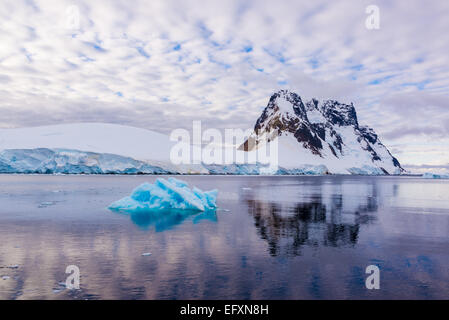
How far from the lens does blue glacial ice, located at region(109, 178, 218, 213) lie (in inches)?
857

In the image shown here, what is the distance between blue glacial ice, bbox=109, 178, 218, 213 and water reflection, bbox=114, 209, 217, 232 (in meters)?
0.42

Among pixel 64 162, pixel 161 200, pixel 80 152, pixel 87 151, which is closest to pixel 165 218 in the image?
pixel 161 200

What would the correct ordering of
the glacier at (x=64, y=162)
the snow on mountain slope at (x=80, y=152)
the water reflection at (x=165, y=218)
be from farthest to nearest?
the snow on mountain slope at (x=80, y=152)
the glacier at (x=64, y=162)
the water reflection at (x=165, y=218)

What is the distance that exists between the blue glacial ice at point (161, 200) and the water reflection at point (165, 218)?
42cm

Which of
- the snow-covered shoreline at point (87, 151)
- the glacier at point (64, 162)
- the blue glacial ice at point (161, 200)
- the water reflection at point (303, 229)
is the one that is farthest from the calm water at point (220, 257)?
the snow-covered shoreline at point (87, 151)

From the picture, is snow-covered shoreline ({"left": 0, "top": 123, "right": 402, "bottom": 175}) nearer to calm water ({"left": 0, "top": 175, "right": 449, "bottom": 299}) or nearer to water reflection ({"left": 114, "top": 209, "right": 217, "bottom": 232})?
water reflection ({"left": 114, "top": 209, "right": 217, "bottom": 232})

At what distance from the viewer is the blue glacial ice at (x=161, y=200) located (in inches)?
857

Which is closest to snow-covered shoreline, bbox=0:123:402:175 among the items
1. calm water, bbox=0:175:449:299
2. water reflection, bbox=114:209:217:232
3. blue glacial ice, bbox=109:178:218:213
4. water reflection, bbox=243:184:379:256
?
blue glacial ice, bbox=109:178:218:213

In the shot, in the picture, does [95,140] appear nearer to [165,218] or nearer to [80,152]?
[80,152]

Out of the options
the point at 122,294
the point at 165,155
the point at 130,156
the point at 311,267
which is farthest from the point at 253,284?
the point at 165,155

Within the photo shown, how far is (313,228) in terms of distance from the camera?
15.4m

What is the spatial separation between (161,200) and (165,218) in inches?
139

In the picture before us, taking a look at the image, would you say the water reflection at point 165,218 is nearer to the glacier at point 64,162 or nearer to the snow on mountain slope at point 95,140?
the glacier at point 64,162
